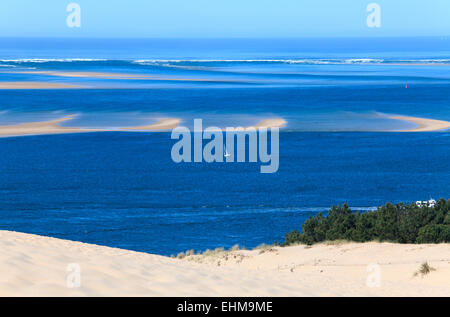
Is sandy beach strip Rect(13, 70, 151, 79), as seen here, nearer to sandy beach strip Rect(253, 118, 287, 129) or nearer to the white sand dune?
sandy beach strip Rect(253, 118, 287, 129)

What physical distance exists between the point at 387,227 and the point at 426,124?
48145 millimetres

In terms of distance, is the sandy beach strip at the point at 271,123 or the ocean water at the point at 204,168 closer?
the ocean water at the point at 204,168

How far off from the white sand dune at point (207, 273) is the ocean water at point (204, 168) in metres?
9.33

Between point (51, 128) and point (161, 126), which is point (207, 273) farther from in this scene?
point (161, 126)

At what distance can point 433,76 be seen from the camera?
12488 cm

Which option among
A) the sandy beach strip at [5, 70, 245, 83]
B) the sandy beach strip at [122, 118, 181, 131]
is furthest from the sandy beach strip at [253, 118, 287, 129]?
the sandy beach strip at [5, 70, 245, 83]

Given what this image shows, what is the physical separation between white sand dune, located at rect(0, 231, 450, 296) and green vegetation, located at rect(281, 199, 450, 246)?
3.27 feet

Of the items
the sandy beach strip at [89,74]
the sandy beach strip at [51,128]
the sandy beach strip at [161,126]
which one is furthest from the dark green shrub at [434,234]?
the sandy beach strip at [89,74]

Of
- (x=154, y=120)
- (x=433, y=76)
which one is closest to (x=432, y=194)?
(x=154, y=120)

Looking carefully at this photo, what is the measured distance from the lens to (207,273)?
13234mm

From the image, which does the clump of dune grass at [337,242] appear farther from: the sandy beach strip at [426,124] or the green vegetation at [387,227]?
the sandy beach strip at [426,124]

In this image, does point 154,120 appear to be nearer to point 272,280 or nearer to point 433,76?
point 272,280

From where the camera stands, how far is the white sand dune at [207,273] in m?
11.0

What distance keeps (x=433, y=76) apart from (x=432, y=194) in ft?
305
